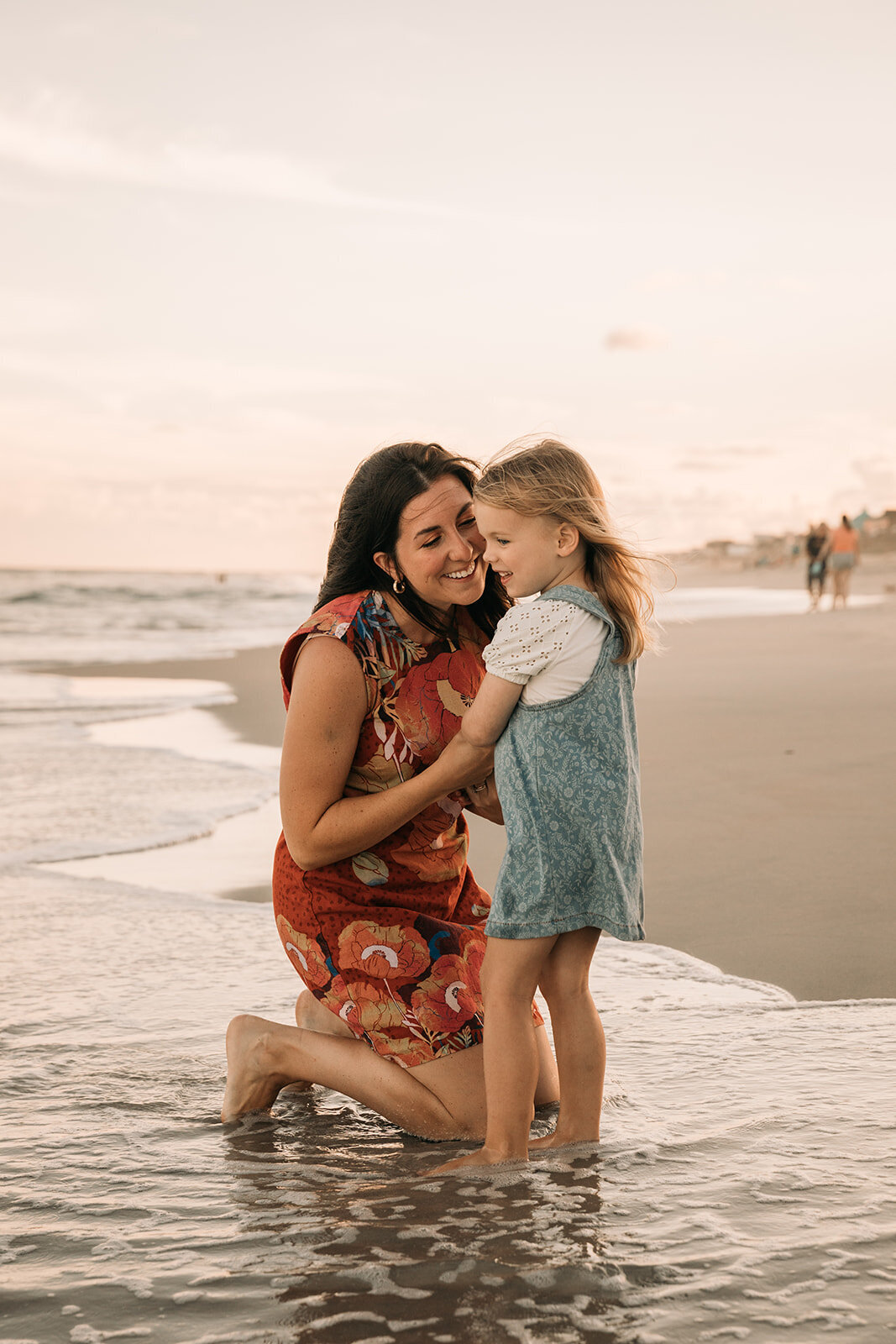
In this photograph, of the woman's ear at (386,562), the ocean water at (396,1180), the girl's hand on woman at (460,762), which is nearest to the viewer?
the ocean water at (396,1180)

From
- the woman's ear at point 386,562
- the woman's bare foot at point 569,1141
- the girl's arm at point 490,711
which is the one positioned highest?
the woman's ear at point 386,562

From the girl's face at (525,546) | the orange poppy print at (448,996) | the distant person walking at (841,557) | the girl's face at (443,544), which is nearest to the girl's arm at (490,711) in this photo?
the girl's face at (525,546)

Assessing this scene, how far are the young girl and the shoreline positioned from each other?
1.11 metres

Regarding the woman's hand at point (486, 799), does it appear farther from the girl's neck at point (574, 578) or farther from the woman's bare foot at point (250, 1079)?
the woman's bare foot at point (250, 1079)

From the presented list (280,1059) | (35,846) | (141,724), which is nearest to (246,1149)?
(280,1059)

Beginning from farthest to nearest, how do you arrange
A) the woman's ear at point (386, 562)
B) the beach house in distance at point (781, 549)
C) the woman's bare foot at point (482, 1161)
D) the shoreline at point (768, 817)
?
the beach house in distance at point (781, 549) → the shoreline at point (768, 817) → the woman's ear at point (386, 562) → the woman's bare foot at point (482, 1161)

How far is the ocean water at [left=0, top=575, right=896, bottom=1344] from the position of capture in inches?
74.0

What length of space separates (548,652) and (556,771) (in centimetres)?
24

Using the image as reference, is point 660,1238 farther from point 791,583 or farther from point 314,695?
point 791,583

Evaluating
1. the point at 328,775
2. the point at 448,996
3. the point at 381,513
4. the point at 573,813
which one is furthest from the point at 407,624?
the point at 448,996

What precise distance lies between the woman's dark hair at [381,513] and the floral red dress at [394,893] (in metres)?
0.08

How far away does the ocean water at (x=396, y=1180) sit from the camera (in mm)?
1879

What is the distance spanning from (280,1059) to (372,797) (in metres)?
0.61

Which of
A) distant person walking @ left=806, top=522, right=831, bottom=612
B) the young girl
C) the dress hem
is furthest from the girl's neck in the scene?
distant person walking @ left=806, top=522, right=831, bottom=612
